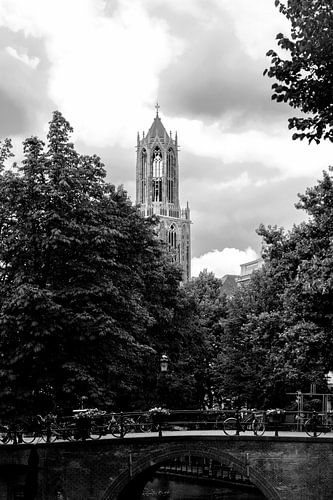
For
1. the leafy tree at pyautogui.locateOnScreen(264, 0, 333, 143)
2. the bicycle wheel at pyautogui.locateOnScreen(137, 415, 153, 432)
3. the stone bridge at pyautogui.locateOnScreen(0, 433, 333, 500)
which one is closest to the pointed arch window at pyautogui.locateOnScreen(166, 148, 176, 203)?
the bicycle wheel at pyautogui.locateOnScreen(137, 415, 153, 432)

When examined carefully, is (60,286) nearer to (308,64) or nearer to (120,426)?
(120,426)

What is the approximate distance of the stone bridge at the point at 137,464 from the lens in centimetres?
2534

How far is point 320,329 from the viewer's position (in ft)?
95.2

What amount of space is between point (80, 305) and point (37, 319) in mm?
2233

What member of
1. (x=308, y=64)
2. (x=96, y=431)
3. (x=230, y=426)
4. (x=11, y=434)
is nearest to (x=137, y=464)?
(x=96, y=431)

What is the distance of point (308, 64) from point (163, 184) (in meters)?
141

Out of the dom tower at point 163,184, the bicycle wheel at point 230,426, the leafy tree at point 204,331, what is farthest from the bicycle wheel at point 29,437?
the dom tower at point 163,184

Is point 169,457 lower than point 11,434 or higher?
lower

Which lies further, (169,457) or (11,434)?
(11,434)

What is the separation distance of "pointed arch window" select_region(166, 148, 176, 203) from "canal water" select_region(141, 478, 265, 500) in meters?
111

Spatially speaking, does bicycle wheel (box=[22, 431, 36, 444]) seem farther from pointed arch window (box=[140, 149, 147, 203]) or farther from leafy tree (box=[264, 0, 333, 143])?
pointed arch window (box=[140, 149, 147, 203])

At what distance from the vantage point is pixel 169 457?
1059 inches

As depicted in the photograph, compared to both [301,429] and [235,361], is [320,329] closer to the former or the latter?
[301,429]

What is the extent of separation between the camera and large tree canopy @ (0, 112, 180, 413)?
2583cm
